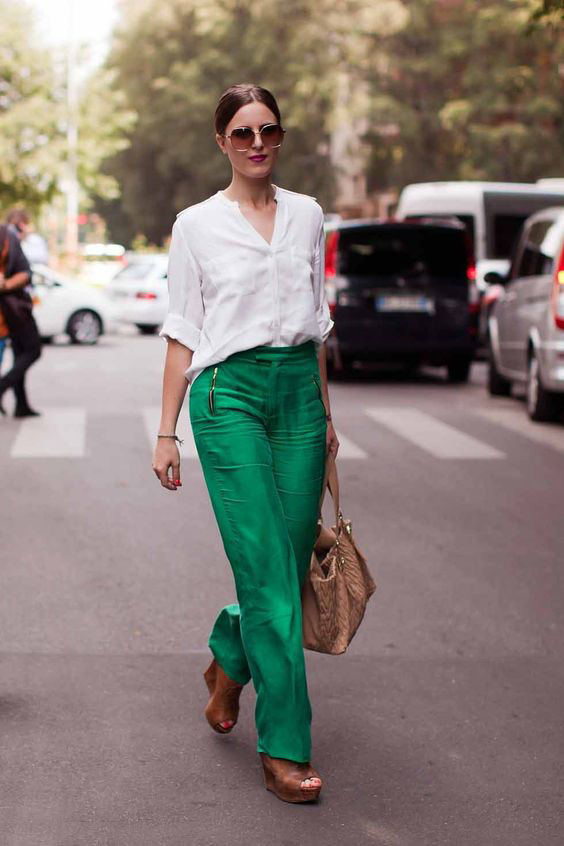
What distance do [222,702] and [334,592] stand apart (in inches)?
22.8

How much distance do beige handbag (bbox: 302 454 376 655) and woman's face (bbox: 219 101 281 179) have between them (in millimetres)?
828

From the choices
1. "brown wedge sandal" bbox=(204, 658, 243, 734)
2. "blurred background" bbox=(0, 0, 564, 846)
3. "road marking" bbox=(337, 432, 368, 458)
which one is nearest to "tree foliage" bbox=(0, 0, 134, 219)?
"blurred background" bbox=(0, 0, 564, 846)

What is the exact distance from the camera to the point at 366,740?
4.92 meters

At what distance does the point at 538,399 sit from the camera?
563 inches

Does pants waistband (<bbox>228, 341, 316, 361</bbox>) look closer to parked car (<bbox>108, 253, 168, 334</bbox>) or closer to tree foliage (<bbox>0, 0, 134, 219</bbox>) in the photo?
parked car (<bbox>108, 253, 168, 334</bbox>)

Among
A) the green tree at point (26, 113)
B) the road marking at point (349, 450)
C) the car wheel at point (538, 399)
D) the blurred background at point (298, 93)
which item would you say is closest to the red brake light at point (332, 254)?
the car wheel at point (538, 399)

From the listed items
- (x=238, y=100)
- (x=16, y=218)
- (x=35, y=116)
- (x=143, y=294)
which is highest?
(x=35, y=116)

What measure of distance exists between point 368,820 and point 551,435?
9.57m

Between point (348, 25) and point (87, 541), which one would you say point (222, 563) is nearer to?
point (87, 541)

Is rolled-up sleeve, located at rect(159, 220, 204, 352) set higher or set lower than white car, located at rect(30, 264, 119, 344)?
higher

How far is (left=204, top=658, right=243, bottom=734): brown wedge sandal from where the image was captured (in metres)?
4.82

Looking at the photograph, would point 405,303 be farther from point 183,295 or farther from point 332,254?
point 183,295

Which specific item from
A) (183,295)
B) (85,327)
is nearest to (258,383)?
(183,295)

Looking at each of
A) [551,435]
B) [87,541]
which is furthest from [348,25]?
[87,541]
